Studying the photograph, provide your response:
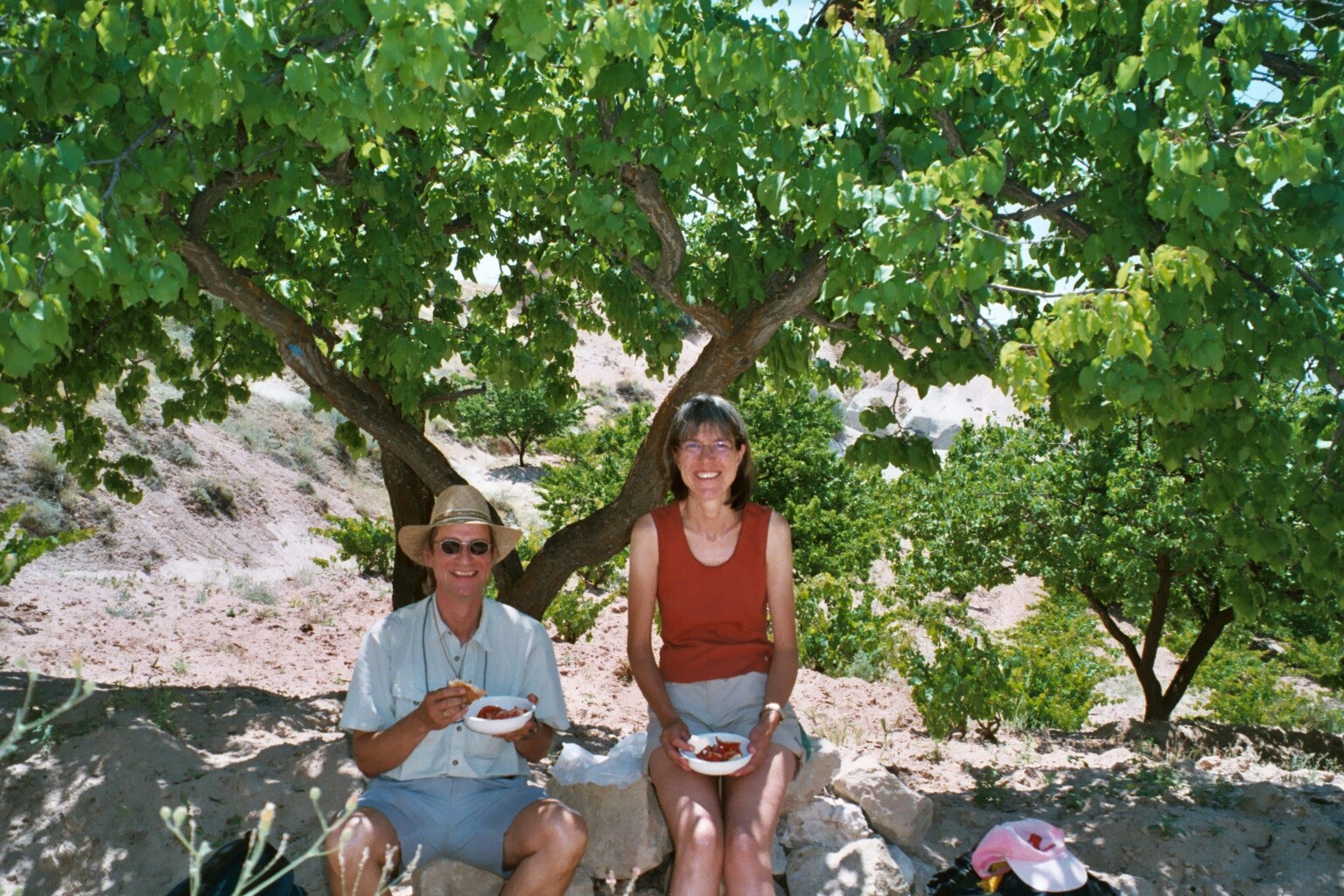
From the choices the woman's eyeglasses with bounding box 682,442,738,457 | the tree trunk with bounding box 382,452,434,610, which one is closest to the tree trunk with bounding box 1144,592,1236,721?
the tree trunk with bounding box 382,452,434,610

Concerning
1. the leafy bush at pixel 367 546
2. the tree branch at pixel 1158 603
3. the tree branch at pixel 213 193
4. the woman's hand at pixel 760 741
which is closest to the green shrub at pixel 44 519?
the leafy bush at pixel 367 546

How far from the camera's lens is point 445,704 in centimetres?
311

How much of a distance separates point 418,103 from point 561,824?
79.7 inches

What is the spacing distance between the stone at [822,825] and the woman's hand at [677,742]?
0.83m

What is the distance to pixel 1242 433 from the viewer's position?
4.58 meters

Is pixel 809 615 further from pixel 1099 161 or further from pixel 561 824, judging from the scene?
pixel 561 824

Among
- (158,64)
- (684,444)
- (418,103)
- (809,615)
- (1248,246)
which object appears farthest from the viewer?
(809,615)

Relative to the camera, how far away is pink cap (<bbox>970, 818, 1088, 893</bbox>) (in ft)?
9.97

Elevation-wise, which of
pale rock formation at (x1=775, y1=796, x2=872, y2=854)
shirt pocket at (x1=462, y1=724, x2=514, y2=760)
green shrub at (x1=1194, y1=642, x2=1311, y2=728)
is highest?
shirt pocket at (x1=462, y1=724, x2=514, y2=760)

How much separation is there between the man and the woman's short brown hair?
0.62m

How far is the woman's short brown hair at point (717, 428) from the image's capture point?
3.57 meters

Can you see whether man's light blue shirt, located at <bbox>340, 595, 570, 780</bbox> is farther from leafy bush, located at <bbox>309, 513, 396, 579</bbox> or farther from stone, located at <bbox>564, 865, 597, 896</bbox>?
leafy bush, located at <bbox>309, 513, 396, 579</bbox>

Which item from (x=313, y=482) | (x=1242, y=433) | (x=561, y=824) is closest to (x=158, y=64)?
(x=561, y=824)

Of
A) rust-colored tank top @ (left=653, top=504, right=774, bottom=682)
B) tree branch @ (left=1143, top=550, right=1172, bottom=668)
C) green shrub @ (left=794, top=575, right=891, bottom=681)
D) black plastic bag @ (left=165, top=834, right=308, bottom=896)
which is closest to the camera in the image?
black plastic bag @ (left=165, top=834, right=308, bottom=896)
